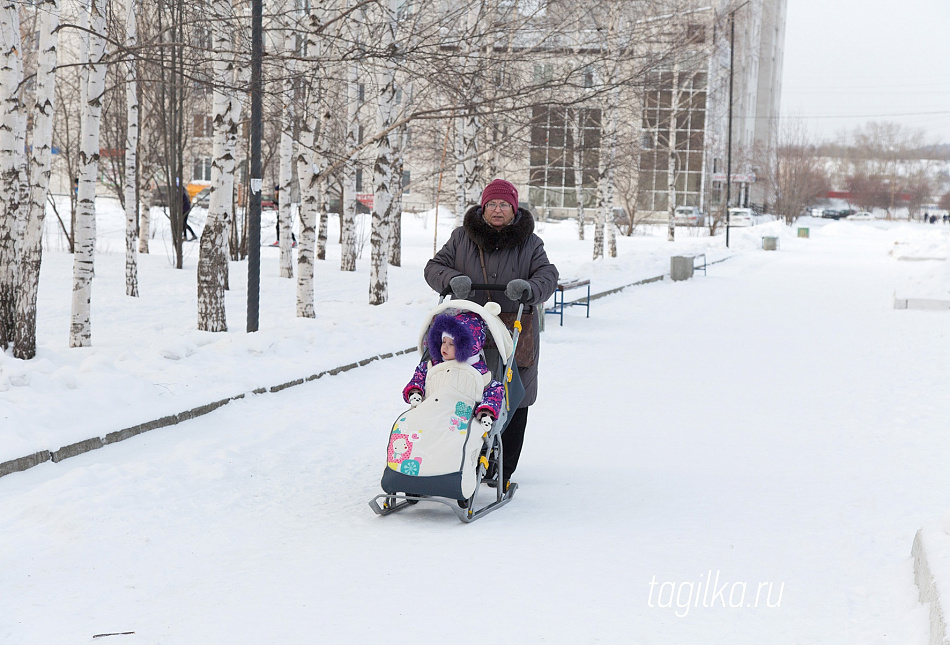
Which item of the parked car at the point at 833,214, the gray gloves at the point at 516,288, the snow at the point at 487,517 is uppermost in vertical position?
the parked car at the point at 833,214

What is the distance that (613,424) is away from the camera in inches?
313

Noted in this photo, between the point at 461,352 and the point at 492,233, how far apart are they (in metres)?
0.95

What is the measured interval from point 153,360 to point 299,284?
5.27 m

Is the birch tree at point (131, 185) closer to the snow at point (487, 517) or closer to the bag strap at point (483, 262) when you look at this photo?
the snow at point (487, 517)

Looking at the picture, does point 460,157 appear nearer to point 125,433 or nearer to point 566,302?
point 566,302

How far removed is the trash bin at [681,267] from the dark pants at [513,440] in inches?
726

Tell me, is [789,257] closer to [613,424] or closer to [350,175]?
[350,175]

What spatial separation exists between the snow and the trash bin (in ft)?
38.2

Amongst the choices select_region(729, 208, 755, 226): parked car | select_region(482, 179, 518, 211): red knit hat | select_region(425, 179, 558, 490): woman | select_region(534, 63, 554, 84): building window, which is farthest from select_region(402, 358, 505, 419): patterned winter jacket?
select_region(729, 208, 755, 226): parked car

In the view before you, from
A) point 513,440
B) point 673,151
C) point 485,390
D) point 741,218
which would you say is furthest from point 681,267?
point 741,218

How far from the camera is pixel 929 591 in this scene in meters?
3.76

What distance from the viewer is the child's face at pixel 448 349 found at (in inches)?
212

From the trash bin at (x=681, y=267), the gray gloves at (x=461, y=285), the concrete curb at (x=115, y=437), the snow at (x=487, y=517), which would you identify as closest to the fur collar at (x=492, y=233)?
the gray gloves at (x=461, y=285)

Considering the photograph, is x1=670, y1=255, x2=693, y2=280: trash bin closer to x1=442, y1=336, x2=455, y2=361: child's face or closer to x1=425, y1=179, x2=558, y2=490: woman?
x1=425, y1=179, x2=558, y2=490: woman
